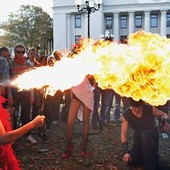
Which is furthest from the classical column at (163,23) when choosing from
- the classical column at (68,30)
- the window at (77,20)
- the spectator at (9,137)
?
the spectator at (9,137)

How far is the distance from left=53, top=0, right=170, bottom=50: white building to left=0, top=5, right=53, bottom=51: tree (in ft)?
12.8

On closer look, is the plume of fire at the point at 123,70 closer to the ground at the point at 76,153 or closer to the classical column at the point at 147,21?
the ground at the point at 76,153

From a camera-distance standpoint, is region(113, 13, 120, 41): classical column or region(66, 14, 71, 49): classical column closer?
region(113, 13, 120, 41): classical column

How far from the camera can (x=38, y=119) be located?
3250mm

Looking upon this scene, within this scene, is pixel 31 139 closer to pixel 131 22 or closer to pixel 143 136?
pixel 143 136

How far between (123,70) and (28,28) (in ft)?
168

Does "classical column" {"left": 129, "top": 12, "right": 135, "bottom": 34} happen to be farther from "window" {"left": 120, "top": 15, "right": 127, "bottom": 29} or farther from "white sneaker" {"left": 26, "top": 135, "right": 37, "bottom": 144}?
"white sneaker" {"left": 26, "top": 135, "right": 37, "bottom": 144}

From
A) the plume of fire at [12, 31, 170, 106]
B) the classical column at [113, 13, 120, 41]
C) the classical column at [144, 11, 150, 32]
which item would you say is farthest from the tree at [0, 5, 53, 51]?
the plume of fire at [12, 31, 170, 106]

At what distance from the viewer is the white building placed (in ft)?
162

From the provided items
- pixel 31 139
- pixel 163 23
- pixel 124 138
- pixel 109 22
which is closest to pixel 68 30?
pixel 109 22

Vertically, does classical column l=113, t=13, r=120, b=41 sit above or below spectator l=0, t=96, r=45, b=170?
above

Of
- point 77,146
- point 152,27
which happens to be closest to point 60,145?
point 77,146

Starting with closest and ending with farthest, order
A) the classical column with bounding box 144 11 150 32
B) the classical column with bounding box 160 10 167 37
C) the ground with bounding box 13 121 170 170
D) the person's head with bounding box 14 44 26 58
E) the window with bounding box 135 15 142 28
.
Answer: the ground with bounding box 13 121 170 170 → the person's head with bounding box 14 44 26 58 → the classical column with bounding box 160 10 167 37 → the classical column with bounding box 144 11 150 32 → the window with bounding box 135 15 142 28

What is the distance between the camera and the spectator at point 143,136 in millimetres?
4445
